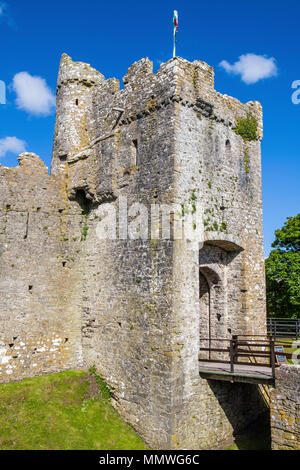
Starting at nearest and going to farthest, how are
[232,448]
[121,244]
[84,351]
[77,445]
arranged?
[77,445], [232,448], [121,244], [84,351]

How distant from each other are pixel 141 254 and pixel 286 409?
Answer: 567 cm

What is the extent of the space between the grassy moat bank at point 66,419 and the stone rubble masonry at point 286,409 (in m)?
2.17

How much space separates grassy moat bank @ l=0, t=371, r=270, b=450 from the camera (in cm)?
1039

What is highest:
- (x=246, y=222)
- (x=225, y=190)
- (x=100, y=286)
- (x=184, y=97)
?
(x=184, y=97)

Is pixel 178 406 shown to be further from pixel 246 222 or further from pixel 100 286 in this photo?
pixel 246 222

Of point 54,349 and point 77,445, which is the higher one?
point 54,349

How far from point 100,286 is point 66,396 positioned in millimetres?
3627

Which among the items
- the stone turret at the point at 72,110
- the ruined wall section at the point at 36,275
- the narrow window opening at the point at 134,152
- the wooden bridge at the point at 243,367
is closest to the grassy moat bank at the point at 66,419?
the ruined wall section at the point at 36,275

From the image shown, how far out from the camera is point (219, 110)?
13727mm

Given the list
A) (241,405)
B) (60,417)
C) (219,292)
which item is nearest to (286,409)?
(241,405)

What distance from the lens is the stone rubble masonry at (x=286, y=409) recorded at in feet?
31.7

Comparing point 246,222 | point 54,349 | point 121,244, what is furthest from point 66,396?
point 246,222

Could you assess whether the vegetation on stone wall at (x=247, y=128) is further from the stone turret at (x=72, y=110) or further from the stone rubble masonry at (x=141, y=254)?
the stone turret at (x=72, y=110)

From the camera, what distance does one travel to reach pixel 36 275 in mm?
13547
